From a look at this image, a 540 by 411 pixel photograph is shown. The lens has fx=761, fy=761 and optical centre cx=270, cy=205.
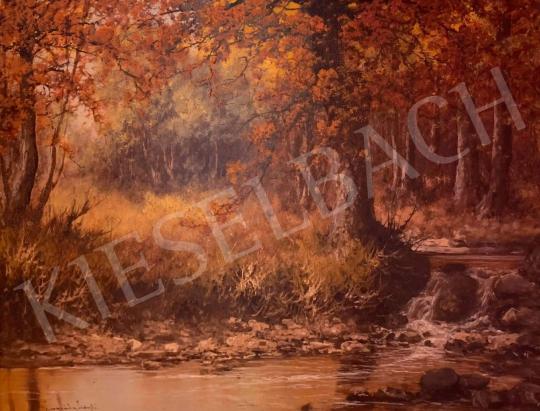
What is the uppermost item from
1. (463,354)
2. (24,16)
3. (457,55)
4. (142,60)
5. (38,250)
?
(24,16)

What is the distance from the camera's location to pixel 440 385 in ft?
13.9

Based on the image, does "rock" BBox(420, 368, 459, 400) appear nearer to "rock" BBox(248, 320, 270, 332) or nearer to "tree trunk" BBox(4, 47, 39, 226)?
"rock" BBox(248, 320, 270, 332)

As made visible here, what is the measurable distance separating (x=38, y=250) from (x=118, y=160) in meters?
0.73

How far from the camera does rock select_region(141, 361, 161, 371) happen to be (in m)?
4.42

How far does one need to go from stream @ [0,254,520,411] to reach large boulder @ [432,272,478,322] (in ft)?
0.54

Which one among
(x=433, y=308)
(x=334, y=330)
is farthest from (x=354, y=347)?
(x=433, y=308)

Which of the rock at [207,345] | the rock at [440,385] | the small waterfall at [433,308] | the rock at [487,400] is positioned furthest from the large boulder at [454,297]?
the rock at [207,345]

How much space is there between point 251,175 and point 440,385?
1.62 metres

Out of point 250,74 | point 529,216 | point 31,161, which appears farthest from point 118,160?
point 529,216

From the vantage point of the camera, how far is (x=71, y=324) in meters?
4.43

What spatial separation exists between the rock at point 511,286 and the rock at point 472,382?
23.4 inches

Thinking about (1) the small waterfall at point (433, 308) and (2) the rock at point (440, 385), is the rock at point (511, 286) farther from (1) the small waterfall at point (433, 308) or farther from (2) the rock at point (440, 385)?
(2) the rock at point (440, 385)

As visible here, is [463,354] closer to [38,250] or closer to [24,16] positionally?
[38,250]

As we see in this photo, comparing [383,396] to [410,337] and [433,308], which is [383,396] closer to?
[410,337]
